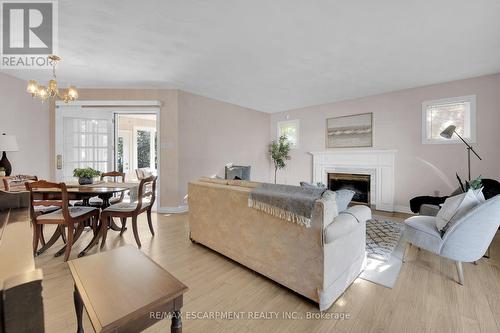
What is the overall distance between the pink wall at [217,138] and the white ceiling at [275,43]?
70cm

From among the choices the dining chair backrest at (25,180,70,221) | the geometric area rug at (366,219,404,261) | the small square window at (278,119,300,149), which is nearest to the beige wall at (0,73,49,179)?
the dining chair backrest at (25,180,70,221)

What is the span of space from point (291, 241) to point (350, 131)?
413 centimetres

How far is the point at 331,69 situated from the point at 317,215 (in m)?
2.77

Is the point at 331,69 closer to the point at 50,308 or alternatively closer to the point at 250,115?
the point at 250,115

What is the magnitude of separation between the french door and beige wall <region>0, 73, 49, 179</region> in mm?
222

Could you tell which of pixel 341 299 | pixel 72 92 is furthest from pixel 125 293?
pixel 72 92

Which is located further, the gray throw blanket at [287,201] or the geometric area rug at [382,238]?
the geometric area rug at [382,238]

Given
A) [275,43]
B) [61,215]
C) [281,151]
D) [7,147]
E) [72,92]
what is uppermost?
[275,43]

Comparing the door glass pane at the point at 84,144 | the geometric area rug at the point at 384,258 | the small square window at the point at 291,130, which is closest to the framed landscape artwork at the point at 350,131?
the small square window at the point at 291,130

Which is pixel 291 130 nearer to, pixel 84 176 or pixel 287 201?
pixel 287 201

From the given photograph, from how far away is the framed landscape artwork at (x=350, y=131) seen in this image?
15.7ft

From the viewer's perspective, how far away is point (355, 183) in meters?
5.04

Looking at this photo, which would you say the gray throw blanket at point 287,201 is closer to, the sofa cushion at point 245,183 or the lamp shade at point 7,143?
the sofa cushion at point 245,183

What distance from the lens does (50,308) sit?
1.58 m
